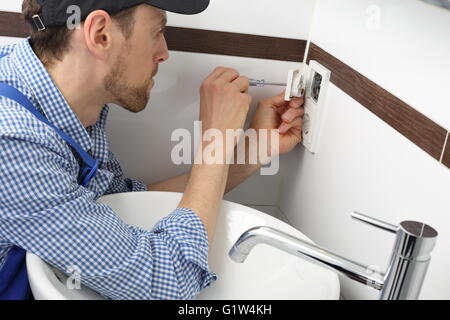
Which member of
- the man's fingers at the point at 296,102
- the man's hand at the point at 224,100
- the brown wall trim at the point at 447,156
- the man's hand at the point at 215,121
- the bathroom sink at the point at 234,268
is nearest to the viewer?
the brown wall trim at the point at 447,156

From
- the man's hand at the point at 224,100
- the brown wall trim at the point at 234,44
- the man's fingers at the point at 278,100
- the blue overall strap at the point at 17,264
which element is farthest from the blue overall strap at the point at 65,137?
the man's fingers at the point at 278,100

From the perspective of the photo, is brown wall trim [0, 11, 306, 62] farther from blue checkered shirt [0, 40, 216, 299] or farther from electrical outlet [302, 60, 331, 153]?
blue checkered shirt [0, 40, 216, 299]

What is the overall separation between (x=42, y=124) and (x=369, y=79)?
0.63 m

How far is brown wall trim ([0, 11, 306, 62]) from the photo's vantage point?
4.37 feet

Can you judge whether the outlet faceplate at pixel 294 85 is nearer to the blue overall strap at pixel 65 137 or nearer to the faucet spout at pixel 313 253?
the blue overall strap at pixel 65 137

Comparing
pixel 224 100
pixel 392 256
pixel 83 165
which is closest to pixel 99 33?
pixel 83 165

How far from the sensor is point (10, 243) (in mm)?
919

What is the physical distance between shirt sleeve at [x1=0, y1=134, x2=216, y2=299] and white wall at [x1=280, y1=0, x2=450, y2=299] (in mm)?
357

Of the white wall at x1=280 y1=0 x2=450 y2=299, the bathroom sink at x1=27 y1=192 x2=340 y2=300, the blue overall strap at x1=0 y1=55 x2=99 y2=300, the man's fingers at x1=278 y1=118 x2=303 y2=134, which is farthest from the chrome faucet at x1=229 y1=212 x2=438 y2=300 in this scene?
the man's fingers at x1=278 y1=118 x2=303 y2=134

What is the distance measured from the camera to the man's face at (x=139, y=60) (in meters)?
1.03

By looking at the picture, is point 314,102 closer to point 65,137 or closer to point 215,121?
point 215,121

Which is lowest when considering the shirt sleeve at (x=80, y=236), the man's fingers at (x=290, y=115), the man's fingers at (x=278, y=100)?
the shirt sleeve at (x=80, y=236)

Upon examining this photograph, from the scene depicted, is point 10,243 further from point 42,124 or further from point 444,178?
point 444,178
